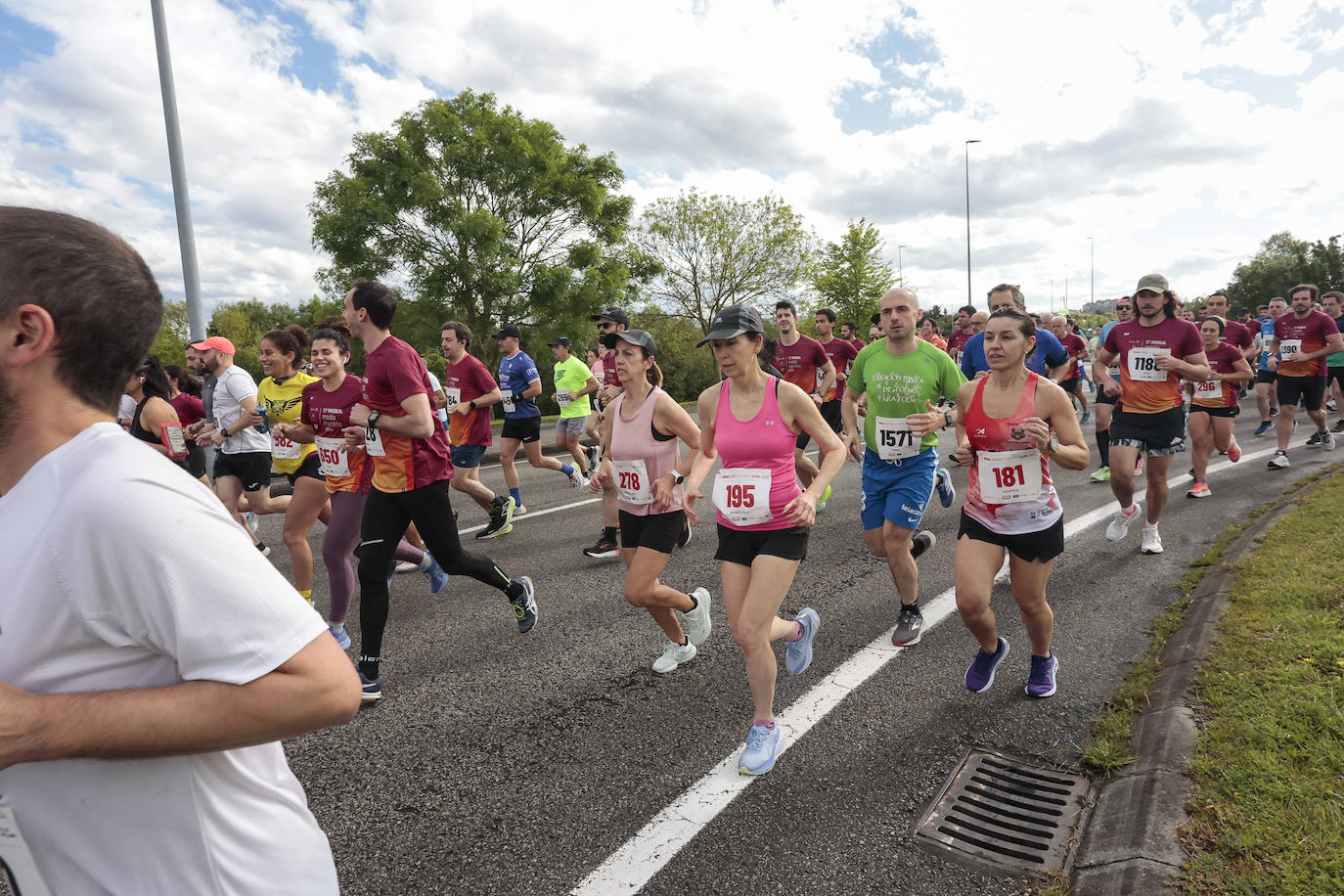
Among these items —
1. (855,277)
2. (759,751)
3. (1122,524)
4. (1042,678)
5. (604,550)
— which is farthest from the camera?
(855,277)

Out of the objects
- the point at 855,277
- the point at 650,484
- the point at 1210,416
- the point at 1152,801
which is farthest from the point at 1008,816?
the point at 855,277

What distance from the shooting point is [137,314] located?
41.3 inches

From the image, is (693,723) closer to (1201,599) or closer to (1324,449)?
(1201,599)

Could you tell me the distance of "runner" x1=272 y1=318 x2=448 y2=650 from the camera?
4680 mm

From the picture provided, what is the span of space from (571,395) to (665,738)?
297 inches

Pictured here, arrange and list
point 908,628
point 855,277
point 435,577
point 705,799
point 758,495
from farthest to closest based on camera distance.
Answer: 1. point 855,277
2. point 435,577
3. point 908,628
4. point 758,495
5. point 705,799

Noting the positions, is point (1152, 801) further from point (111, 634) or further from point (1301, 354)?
point (1301, 354)

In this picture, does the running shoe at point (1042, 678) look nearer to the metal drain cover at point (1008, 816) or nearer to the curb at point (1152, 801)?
the curb at point (1152, 801)

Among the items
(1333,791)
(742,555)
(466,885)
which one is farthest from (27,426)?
(1333,791)

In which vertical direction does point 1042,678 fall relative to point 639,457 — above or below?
below

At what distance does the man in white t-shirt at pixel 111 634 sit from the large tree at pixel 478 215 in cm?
2454

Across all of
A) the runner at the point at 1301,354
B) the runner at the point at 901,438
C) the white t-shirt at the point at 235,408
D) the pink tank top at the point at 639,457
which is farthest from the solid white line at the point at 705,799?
the runner at the point at 1301,354

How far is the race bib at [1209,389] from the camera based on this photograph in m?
8.06

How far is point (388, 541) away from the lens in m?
4.32
